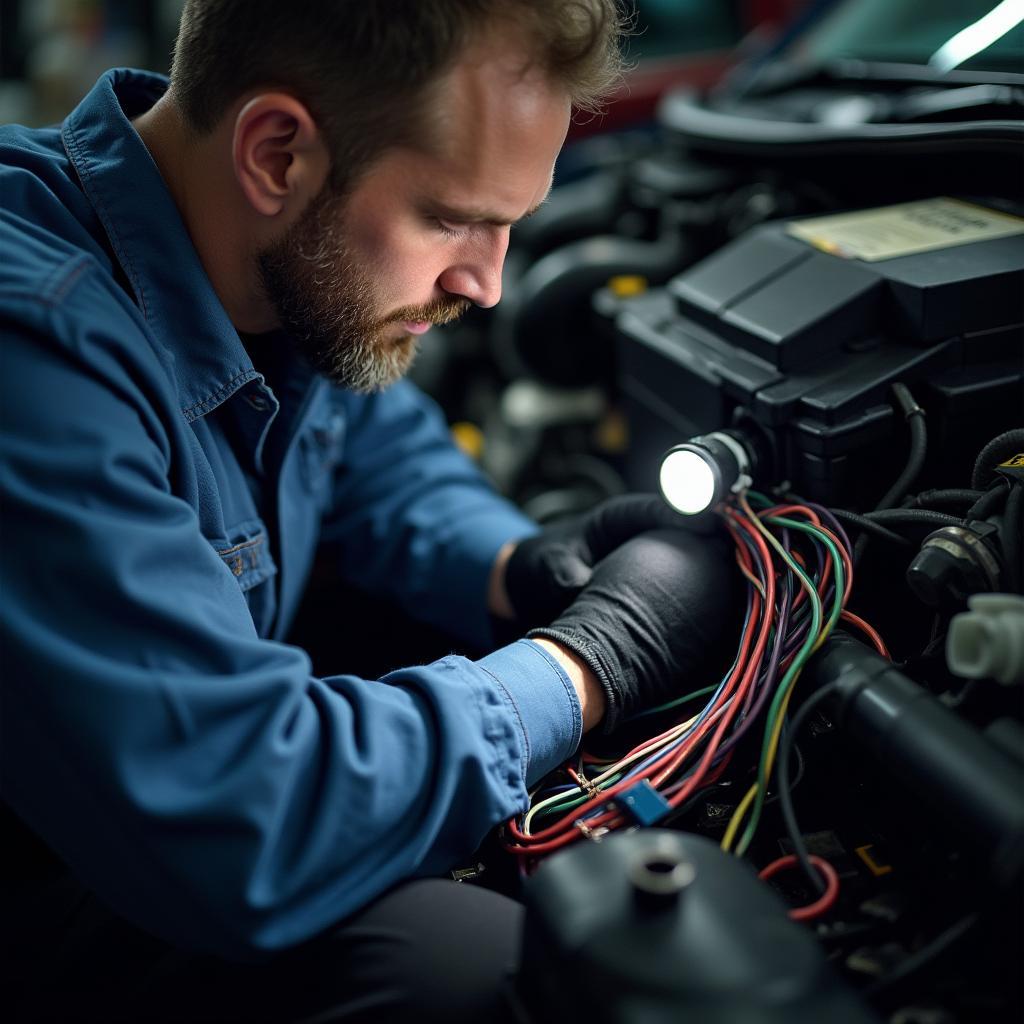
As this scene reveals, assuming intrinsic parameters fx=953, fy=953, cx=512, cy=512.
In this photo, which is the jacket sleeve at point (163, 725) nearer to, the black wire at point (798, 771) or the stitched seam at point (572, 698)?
the stitched seam at point (572, 698)

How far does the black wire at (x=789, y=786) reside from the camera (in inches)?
26.0

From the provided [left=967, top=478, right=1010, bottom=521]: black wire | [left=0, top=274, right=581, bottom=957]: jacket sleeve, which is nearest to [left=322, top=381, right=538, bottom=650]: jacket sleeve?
[left=0, top=274, right=581, bottom=957]: jacket sleeve

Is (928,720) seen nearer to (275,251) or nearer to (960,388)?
(960,388)

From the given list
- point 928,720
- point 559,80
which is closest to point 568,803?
point 928,720

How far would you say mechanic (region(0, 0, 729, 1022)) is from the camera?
25.1 inches

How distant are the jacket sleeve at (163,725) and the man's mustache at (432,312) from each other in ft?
0.94

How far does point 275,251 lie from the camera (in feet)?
2.94

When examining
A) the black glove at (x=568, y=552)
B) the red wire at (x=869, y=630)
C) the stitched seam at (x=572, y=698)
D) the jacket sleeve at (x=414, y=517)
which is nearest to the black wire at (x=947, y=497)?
the red wire at (x=869, y=630)

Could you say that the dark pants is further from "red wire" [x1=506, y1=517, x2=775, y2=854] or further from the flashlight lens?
the flashlight lens

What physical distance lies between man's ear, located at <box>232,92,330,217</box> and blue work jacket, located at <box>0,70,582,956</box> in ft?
0.28

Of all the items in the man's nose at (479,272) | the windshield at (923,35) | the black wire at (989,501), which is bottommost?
the black wire at (989,501)

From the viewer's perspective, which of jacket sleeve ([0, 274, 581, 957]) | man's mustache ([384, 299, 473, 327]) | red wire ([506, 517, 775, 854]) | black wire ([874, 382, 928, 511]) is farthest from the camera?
man's mustache ([384, 299, 473, 327])

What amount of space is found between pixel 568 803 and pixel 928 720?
0.29m

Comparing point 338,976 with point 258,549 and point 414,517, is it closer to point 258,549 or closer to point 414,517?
point 258,549
